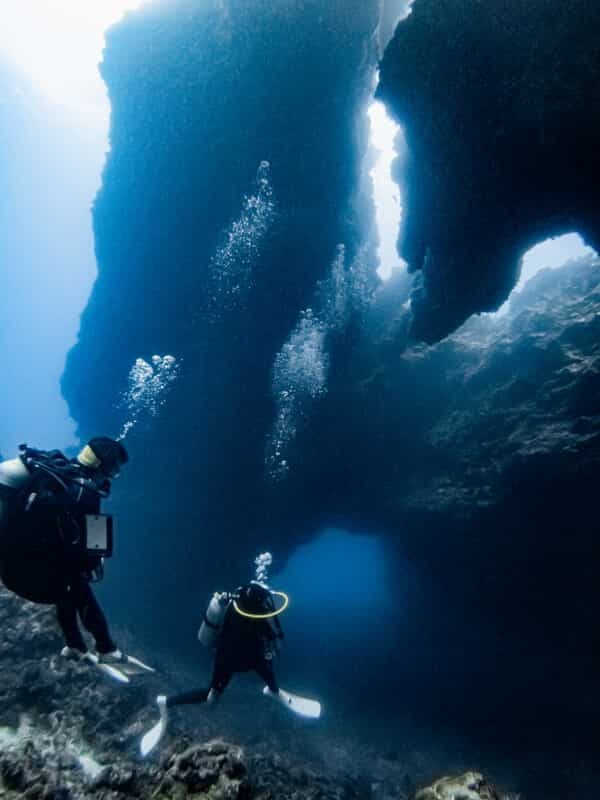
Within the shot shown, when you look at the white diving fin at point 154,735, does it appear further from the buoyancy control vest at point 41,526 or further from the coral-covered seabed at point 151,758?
the buoyancy control vest at point 41,526

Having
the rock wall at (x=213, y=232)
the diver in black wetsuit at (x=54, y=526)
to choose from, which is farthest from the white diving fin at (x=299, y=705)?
the rock wall at (x=213, y=232)

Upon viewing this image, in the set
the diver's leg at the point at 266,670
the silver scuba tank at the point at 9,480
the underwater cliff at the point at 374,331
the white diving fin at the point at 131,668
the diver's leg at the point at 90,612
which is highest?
the underwater cliff at the point at 374,331

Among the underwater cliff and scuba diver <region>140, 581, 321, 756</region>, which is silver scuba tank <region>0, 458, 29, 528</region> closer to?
scuba diver <region>140, 581, 321, 756</region>

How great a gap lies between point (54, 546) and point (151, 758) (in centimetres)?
561

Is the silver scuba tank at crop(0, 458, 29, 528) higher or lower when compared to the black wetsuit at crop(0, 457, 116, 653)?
higher

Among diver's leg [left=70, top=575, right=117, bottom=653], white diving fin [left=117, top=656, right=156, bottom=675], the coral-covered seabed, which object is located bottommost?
the coral-covered seabed

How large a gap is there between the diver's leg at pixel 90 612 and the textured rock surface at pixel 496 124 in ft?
26.5

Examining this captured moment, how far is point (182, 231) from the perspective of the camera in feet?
46.8

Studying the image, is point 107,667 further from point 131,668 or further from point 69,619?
point 69,619

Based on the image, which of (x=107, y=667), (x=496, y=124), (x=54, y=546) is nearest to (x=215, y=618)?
(x=107, y=667)

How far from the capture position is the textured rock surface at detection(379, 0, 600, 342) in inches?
233

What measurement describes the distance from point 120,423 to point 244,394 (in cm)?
631

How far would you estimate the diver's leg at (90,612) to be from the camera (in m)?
4.26

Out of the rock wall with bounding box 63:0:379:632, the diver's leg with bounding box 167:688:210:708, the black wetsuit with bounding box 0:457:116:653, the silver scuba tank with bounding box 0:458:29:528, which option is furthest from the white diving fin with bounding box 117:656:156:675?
the rock wall with bounding box 63:0:379:632
